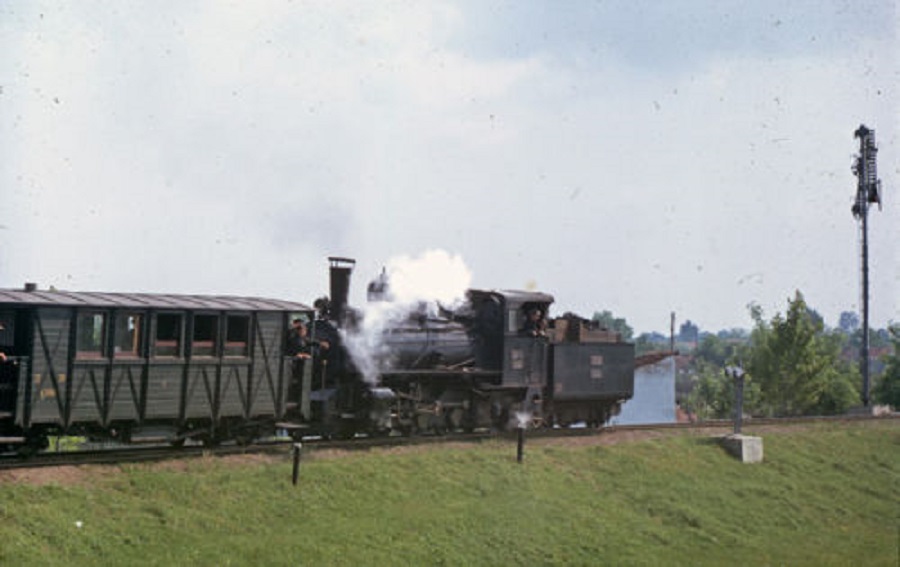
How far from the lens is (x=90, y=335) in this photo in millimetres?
15352

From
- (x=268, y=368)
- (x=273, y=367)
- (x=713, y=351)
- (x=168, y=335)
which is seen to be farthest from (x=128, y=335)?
(x=713, y=351)

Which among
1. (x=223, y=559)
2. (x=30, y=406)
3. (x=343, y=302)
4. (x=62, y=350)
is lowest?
(x=223, y=559)

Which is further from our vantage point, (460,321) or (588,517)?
(460,321)

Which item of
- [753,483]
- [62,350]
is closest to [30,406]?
[62,350]

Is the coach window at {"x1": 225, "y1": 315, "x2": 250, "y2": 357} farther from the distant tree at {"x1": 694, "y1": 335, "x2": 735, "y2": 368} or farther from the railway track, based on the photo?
the distant tree at {"x1": 694, "y1": 335, "x2": 735, "y2": 368}

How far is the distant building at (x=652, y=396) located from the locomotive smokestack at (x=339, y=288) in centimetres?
4009

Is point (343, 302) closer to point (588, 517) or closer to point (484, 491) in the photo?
Result: point (484, 491)

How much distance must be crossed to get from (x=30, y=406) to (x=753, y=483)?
15.5 m

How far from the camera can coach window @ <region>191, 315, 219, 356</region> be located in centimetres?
1662

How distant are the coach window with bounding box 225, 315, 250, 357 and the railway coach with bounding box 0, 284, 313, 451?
19mm

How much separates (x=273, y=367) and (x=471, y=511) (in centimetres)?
475

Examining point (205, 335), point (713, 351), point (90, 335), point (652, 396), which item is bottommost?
point (652, 396)

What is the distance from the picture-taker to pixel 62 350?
49.3 feet

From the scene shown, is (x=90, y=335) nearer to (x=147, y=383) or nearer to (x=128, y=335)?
(x=128, y=335)
